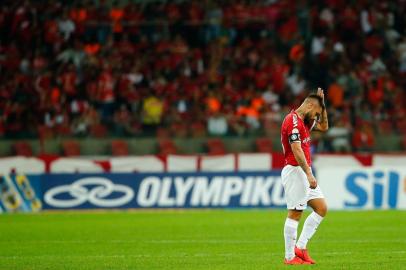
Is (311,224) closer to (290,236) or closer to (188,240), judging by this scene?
(290,236)

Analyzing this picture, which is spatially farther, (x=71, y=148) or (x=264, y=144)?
(x=264, y=144)

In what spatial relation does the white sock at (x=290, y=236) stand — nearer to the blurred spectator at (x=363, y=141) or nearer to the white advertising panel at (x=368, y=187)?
the white advertising panel at (x=368, y=187)

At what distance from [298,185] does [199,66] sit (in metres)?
16.9

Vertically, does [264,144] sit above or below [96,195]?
above

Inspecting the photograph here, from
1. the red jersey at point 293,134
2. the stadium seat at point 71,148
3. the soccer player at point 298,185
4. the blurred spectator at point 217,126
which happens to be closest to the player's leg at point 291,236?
the soccer player at point 298,185

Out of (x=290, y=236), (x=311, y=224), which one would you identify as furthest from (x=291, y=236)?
(x=311, y=224)

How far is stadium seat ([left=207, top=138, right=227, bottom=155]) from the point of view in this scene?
26109 mm

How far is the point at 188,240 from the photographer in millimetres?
15812

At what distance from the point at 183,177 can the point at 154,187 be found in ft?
2.37

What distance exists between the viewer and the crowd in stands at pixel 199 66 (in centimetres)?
2659

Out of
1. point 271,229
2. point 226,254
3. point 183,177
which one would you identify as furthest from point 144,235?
point 183,177

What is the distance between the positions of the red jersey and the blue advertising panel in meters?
11.3

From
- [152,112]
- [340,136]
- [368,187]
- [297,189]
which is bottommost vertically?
[368,187]

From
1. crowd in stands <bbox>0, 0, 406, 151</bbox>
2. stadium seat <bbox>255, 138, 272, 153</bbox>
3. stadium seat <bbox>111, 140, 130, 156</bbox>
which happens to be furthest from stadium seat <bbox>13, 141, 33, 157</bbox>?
stadium seat <bbox>255, 138, 272, 153</bbox>
